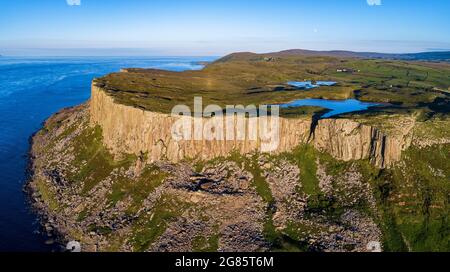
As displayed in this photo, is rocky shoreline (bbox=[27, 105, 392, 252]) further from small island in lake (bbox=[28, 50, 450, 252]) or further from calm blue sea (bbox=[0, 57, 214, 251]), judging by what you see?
calm blue sea (bbox=[0, 57, 214, 251])

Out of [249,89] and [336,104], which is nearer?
[336,104]

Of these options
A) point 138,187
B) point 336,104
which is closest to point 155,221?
point 138,187

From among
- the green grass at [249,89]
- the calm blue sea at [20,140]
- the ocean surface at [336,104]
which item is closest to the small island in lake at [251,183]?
the green grass at [249,89]

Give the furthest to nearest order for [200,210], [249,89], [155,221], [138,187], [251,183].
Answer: [249,89] → [138,187] → [251,183] → [200,210] → [155,221]

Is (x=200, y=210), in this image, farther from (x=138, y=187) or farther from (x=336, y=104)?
(x=336, y=104)

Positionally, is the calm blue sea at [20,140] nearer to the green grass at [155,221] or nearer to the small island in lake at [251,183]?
the small island in lake at [251,183]

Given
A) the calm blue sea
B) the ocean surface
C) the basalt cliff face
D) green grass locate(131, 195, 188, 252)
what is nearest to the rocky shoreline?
green grass locate(131, 195, 188, 252)

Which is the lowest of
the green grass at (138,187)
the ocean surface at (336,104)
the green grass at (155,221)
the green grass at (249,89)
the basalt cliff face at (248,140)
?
the green grass at (155,221)

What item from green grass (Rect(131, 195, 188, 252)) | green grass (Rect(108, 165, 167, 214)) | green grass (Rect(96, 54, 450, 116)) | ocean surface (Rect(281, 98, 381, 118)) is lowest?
green grass (Rect(131, 195, 188, 252))

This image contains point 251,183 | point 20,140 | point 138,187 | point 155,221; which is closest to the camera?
point 155,221

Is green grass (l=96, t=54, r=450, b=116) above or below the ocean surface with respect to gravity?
above
